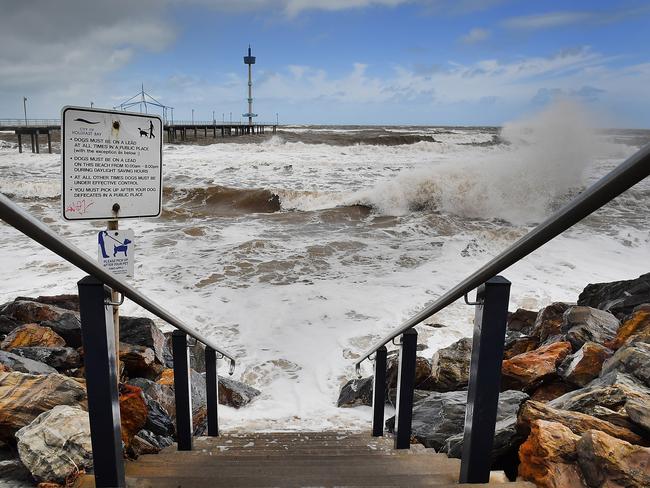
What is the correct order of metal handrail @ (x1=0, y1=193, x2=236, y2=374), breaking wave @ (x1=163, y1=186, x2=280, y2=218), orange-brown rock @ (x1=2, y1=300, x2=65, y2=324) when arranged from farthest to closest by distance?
1. breaking wave @ (x1=163, y1=186, x2=280, y2=218)
2. orange-brown rock @ (x1=2, y1=300, x2=65, y2=324)
3. metal handrail @ (x1=0, y1=193, x2=236, y2=374)

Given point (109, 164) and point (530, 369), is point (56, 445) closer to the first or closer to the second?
point (109, 164)

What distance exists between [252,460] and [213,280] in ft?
23.7

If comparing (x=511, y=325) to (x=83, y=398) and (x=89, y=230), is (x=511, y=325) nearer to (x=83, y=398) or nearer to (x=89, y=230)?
(x=83, y=398)

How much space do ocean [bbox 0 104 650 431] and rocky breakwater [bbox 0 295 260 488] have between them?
889 mm

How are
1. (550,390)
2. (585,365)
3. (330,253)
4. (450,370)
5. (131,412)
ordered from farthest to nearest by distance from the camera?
(330,253), (450,370), (550,390), (585,365), (131,412)

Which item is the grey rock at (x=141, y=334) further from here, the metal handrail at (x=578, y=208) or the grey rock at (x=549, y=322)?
the grey rock at (x=549, y=322)

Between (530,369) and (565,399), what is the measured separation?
1.06 meters

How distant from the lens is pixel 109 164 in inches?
96.3

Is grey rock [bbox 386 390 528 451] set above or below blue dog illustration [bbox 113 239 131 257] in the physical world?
below

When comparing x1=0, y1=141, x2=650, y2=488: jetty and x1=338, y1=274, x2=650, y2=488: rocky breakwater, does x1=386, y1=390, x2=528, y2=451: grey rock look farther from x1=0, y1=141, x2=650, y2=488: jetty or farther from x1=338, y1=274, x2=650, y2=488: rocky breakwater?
x1=0, y1=141, x2=650, y2=488: jetty

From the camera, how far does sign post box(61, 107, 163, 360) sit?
2.31 m

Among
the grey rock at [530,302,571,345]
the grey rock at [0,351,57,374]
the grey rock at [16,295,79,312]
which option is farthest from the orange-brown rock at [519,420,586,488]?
the grey rock at [16,295,79,312]

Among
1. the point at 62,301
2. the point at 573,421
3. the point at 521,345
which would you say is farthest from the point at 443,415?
the point at 62,301

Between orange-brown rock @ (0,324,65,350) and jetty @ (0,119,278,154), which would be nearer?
orange-brown rock @ (0,324,65,350)
